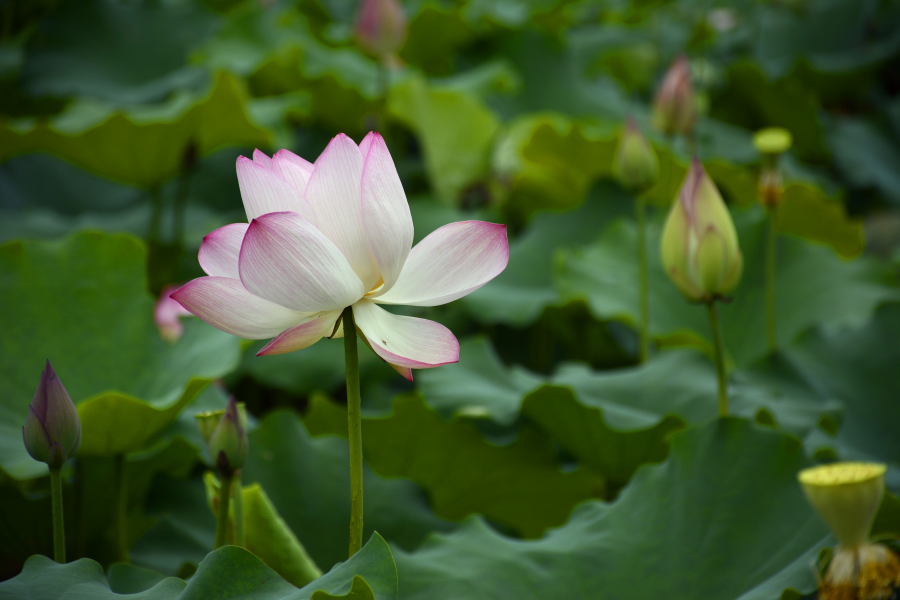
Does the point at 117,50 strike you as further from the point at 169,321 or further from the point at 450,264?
the point at 450,264

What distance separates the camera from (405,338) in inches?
18.5

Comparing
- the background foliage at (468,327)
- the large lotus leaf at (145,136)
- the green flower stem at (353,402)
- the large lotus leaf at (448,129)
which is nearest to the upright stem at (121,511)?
the background foliage at (468,327)

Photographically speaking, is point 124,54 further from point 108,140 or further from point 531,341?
point 531,341

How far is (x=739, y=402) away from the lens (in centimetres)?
99

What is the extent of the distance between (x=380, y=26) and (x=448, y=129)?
0.93ft

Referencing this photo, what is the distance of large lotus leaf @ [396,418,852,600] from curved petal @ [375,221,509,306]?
31cm

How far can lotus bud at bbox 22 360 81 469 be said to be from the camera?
53cm

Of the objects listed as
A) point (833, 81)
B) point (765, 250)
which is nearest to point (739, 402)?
point (765, 250)

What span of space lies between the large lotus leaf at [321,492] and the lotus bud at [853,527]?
43 cm

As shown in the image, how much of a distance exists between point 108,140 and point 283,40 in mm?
978

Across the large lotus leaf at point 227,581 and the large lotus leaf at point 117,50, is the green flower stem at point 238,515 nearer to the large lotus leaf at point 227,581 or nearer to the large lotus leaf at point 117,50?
the large lotus leaf at point 227,581

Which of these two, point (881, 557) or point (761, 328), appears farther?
point (761, 328)

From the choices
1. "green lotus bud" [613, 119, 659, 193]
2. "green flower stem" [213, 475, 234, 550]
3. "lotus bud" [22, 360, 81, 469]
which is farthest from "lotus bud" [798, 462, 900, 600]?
"green lotus bud" [613, 119, 659, 193]

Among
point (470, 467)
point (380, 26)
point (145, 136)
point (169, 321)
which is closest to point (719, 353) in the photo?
point (470, 467)
